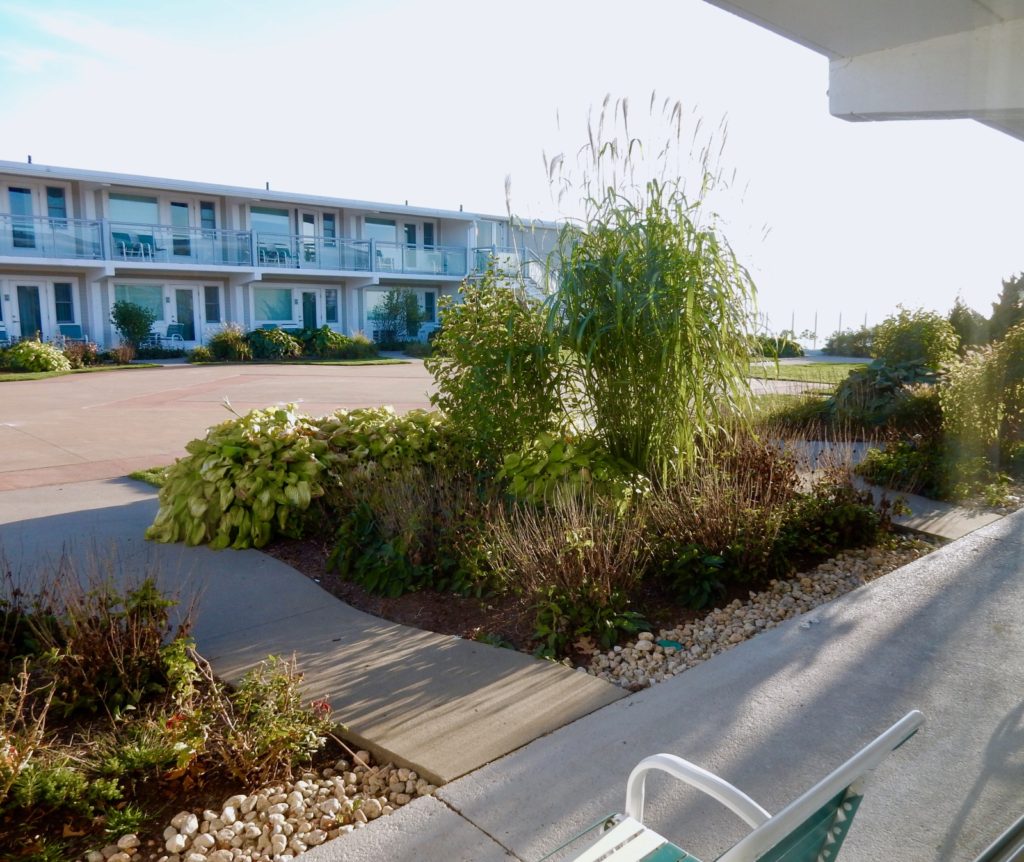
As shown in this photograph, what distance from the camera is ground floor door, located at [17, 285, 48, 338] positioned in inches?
1069

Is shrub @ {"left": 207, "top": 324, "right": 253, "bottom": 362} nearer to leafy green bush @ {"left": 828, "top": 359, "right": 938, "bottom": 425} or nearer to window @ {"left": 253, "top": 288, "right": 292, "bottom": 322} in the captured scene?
window @ {"left": 253, "top": 288, "right": 292, "bottom": 322}

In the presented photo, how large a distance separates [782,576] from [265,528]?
141 inches

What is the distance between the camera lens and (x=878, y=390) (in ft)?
34.1

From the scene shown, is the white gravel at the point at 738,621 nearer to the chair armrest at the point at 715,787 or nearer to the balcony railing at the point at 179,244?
the chair armrest at the point at 715,787

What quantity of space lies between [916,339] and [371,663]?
10195 millimetres

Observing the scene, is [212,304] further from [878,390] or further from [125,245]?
[878,390]

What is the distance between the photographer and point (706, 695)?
3588 mm

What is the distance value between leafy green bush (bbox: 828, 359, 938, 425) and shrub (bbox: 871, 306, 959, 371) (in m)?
0.37

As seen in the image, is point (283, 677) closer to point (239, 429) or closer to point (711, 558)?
point (711, 558)

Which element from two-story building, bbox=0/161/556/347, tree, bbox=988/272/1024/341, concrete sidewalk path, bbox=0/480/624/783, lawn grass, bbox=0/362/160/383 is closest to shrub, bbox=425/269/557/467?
concrete sidewalk path, bbox=0/480/624/783

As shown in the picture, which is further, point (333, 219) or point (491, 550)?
point (333, 219)

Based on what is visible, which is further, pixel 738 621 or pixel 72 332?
pixel 72 332

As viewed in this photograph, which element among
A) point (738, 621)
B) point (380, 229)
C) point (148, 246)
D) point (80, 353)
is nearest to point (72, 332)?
point (148, 246)

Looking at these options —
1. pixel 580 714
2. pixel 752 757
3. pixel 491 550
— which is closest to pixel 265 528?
pixel 491 550
